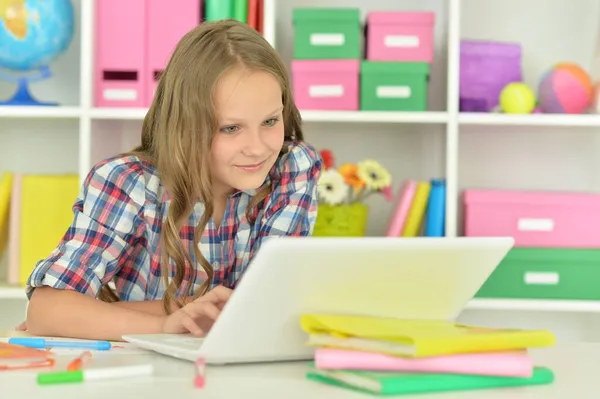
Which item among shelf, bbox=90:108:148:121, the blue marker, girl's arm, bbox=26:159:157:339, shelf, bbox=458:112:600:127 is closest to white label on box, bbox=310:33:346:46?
shelf, bbox=458:112:600:127

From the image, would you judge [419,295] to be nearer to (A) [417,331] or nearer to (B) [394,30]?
(A) [417,331]

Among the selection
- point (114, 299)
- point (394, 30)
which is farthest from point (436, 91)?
point (114, 299)

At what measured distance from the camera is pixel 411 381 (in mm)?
806

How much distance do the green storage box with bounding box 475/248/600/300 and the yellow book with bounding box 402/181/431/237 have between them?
253mm

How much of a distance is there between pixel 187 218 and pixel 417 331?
805 mm

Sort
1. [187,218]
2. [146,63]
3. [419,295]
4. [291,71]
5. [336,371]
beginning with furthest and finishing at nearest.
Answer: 1. [291,71]
2. [146,63]
3. [187,218]
4. [419,295]
5. [336,371]

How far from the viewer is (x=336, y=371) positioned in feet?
2.80

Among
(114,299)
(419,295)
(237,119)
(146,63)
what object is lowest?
(114,299)

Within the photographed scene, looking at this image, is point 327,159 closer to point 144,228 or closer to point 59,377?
point 144,228

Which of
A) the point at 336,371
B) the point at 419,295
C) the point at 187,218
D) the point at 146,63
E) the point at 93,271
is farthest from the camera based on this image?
the point at 146,63

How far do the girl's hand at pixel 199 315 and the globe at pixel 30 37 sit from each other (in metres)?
1.53

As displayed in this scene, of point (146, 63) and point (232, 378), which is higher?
point (146, 63)

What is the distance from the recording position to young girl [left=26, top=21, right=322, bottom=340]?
1.48 meters

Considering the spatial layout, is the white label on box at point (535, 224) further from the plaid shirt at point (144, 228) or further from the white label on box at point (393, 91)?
the plaid shirt at point (144, 228)
